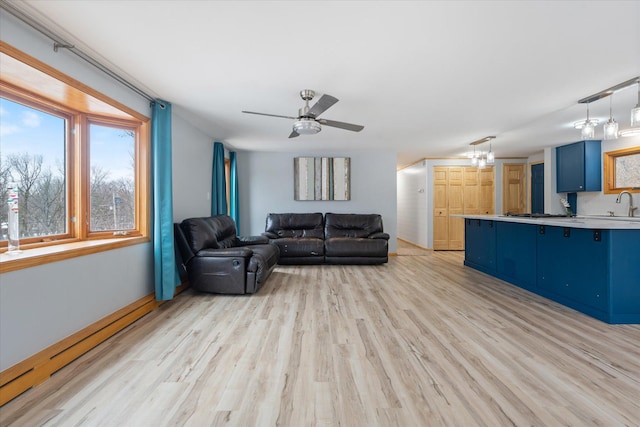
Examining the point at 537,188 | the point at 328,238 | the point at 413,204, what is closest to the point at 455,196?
the point at 413,204

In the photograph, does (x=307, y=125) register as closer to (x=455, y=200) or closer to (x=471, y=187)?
(x=455, y=200)

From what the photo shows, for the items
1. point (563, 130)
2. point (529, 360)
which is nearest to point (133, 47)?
point (529, 360)

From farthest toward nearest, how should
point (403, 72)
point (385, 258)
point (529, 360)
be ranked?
point (385, 258) < point (403, 72) < point (529, 360)

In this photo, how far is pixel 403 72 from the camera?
257 centimetres

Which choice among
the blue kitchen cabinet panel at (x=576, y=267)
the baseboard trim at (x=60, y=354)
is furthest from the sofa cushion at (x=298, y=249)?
the blue kitchen cabinet panel at (x=576, y=267)

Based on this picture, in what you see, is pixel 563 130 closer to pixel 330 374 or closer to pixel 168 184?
pixel 330 374

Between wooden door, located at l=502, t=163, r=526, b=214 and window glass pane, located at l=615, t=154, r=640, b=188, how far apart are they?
205 cm

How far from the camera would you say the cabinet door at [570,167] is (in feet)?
17.4

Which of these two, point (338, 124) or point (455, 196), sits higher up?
point (338, 124)

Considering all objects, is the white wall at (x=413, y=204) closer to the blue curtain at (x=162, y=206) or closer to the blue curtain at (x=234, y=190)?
the blue curtain at (x=234, y=190)

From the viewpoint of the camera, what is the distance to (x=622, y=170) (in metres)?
4.93

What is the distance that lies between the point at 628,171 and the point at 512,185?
2295 millimetres

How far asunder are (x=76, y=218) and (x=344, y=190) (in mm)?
4748

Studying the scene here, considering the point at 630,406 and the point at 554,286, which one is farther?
the point at 554,286
